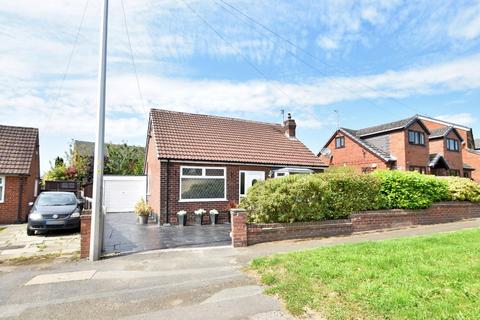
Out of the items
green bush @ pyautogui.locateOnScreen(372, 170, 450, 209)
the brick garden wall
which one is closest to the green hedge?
green bush @ pyautogui.locateOnScreen(372, 170, 450, 209)

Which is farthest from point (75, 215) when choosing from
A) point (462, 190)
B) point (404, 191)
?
point (462, 190)

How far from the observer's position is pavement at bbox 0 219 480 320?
15.0ft

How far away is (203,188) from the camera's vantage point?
587 inches

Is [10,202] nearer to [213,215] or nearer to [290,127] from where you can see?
[213,215]

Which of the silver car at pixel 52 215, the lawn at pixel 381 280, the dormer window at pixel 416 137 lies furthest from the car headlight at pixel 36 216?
the dormer window at pixel 416 137

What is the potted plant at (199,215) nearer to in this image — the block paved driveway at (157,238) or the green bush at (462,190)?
the block paved driveway at (157,238)

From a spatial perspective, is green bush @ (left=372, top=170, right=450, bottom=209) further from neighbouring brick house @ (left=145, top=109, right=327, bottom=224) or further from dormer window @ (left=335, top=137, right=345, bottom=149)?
dormer window @ (left=335, top=137, right=345, bottom=149)

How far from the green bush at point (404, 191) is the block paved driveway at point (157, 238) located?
624cm

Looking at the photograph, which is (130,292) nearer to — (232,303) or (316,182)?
(232,303)

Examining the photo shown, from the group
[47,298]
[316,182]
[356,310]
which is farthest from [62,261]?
[316,182]

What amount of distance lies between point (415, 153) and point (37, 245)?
2769 cm

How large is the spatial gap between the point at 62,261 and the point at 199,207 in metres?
7.29

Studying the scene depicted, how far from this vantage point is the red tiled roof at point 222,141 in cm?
1528

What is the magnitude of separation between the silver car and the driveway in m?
0.36
